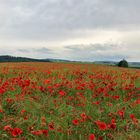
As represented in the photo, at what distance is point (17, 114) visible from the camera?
20.2 ft

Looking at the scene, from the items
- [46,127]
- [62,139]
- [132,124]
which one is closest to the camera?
[62,139]

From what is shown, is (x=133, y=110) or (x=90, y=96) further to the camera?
(x=90, y=96)

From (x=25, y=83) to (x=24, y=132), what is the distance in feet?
11.9

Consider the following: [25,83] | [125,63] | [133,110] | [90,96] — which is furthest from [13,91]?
[125,63]

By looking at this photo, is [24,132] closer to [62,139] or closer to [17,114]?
[62,139]

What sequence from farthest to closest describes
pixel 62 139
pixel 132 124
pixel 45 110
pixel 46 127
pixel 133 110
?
pixel 133 110 < pixel 45 110 < pixel 132 124 < pixel 46 127 < pixel 62 139

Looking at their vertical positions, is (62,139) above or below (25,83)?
below

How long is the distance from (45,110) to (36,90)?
214 centimetres

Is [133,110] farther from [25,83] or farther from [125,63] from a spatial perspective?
[125,63]

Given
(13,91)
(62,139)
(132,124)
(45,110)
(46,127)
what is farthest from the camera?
(13,91)

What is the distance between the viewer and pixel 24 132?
517 cm

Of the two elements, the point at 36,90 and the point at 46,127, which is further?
the point at 36,90

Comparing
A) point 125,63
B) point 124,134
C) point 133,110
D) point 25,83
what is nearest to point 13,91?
point 25,83

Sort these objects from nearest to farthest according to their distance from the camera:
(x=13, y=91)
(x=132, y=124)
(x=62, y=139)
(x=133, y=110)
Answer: (x=62, y=139)
(x=132, y=124)
(x=133, y=110)
(x=13, y=91)
